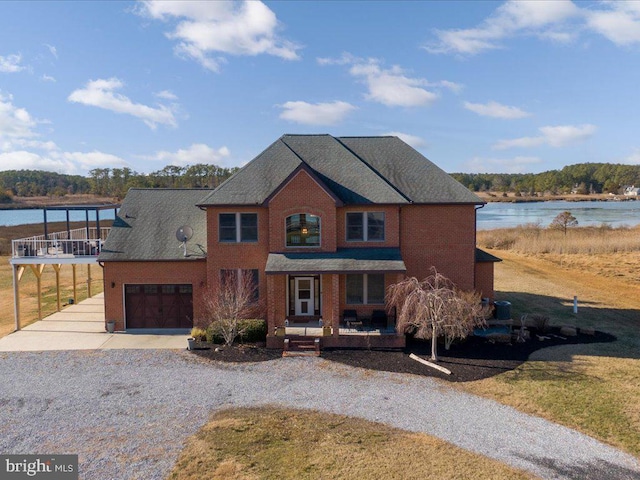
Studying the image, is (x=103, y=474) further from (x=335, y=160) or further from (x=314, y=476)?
(x=335, y=160)

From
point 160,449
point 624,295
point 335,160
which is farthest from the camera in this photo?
point 624,295

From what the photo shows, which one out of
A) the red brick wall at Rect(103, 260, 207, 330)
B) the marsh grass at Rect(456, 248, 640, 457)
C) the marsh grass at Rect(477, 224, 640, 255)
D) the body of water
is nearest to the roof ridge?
the marsh grass at Rect(456, 248, 640, 457)

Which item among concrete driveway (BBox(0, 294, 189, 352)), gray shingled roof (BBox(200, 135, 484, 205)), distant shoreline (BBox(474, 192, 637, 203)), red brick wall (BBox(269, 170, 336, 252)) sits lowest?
concrete driveway (BBox(0, 294, 189, 352))

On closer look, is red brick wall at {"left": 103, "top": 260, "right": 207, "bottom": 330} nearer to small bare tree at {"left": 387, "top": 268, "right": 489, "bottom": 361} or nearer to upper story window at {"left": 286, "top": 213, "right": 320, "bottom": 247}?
upper story window at {"left": 286, "top": 213, "right": 320, "bottom": 247}

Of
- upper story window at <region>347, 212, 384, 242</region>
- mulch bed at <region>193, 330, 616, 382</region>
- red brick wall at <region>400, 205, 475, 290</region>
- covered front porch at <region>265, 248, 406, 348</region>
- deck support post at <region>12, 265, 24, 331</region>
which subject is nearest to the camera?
mulch bed at <region>193, 330, 616, 382</region>

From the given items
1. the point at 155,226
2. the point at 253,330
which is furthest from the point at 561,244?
the point at 155,226

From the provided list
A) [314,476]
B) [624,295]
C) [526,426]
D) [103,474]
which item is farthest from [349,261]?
[624,295]

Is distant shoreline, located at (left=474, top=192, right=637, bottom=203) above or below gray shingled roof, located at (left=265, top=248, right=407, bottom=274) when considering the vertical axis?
above
